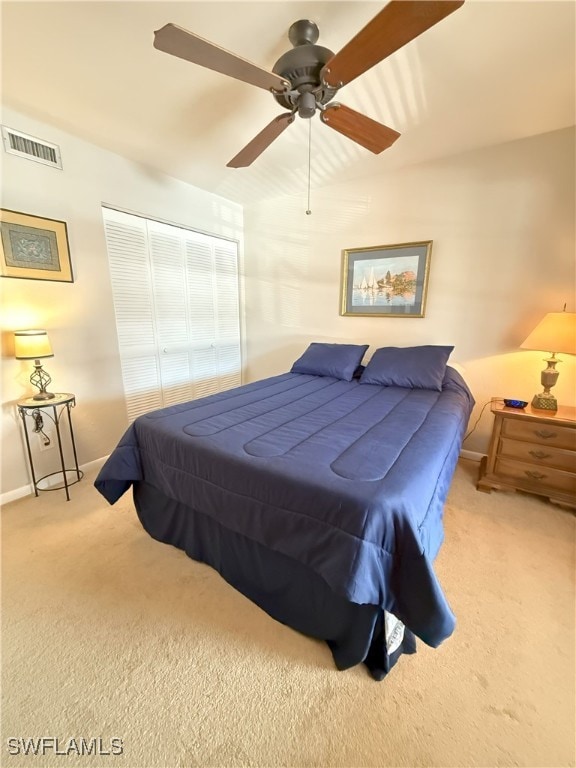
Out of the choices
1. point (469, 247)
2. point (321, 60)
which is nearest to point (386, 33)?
point (321, 60)

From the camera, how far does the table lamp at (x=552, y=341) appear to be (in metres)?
1.95

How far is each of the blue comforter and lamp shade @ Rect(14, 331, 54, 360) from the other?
92 centimetres

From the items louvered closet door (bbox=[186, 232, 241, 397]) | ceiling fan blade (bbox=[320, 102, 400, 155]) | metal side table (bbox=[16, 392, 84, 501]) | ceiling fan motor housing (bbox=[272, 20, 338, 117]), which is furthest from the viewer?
louvered closet door (bbox=[186, 232, 241, 397])

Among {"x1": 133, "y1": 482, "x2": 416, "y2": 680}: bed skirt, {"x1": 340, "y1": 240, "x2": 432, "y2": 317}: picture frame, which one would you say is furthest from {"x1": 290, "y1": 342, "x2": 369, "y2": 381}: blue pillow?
{"x1": 133, "y1": 482, "x2": 416, "y2": 680}: bed skirt

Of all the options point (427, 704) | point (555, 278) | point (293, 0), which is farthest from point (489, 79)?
point (427, 704)

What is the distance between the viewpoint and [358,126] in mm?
1626

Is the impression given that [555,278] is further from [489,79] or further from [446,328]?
[489,79]

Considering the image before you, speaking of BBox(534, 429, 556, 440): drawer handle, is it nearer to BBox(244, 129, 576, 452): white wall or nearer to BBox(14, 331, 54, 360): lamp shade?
BBox(244, 129, 576, 452): white wall

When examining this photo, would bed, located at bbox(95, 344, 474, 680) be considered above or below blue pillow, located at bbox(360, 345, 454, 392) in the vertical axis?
below

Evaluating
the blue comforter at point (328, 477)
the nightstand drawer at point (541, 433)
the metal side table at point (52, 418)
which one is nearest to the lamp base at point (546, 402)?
the nightstand drawer at point (541, 433)

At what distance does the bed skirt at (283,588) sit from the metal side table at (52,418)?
3.15 ft

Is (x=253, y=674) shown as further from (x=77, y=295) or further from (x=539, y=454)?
(x=77, y=295)

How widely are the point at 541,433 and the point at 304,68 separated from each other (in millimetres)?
2480

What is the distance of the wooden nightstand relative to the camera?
78.7 inches
